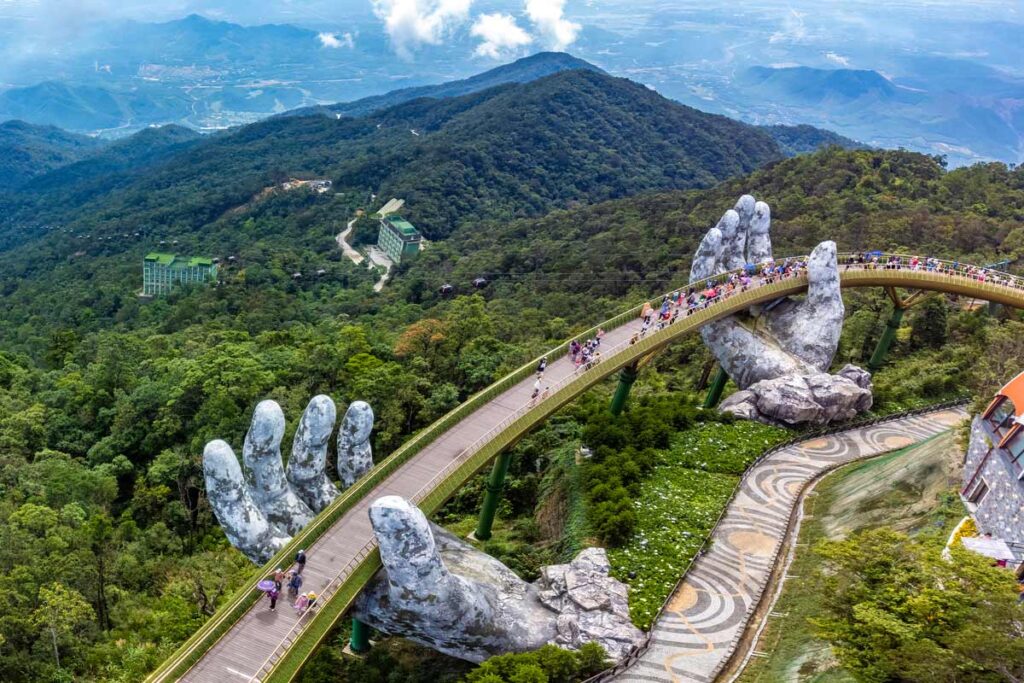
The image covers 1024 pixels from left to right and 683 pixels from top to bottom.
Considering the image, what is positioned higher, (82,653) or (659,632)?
(659,632)

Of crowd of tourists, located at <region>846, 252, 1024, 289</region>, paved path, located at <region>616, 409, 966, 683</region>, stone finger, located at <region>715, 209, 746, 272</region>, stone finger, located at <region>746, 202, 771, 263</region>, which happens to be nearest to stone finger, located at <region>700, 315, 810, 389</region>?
paved path, located at <region>616, 409, 966, 683</region>

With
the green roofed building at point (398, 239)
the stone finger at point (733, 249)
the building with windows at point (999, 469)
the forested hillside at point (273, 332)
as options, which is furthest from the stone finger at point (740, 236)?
the green roofed building at point (398, 239)

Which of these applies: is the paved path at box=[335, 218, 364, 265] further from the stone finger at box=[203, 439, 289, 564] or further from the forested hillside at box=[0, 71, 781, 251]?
the stone finger at box=[203, 439, 289, 564]

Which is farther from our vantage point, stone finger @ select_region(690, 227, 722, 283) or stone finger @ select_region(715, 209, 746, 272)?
stone finger @ select_region(715, 209, 746, 272)

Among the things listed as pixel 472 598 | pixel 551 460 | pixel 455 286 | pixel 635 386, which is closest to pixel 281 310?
pixel 455 286

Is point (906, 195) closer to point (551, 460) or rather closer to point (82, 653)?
point (551, 460)
